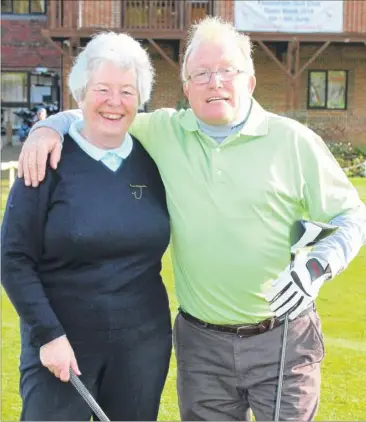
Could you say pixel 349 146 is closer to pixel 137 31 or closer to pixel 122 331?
pixel 137 31

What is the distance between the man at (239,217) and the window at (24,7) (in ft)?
88.0

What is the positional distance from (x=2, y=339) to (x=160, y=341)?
3.44 metres

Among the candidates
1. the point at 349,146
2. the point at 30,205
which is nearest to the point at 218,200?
the point at 30,205

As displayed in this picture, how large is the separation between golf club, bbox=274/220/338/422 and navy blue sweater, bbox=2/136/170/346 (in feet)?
1.56

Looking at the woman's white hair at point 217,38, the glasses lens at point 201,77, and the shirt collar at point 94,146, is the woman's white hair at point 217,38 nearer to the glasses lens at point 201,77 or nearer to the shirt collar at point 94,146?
the glasses lens at point 201,77

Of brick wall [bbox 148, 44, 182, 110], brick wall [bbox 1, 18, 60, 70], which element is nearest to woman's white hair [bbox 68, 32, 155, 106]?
brick wall [bbox 148, 44, 182, 110]

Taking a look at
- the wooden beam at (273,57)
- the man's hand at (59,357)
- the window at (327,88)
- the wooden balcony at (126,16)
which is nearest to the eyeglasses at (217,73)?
the man's hand at (59,357)

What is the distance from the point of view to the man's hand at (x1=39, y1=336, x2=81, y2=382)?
290cm

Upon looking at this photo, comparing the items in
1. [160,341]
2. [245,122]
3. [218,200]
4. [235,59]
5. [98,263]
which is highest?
[235,59]

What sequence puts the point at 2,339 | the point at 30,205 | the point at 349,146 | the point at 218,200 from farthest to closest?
the point at 349,146, the point at 2,339, the point at 218,200, the point at 30,205

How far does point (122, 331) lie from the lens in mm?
3021

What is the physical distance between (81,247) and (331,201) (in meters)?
0.93

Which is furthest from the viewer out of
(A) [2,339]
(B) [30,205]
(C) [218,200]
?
(A) [2,339]

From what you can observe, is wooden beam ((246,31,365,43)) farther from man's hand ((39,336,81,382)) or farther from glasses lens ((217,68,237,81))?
man's hand ((39,336,81,382))
